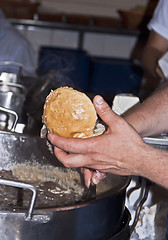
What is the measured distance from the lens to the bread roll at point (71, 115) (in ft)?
2.88

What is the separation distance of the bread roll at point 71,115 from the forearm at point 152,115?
317 mm

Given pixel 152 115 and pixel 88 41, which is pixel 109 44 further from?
pixel 152 115

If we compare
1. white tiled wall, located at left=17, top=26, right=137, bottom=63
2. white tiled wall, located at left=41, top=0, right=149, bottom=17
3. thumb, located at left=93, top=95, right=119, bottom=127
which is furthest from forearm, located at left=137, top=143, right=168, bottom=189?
white tiled wall, located at left=41, top=0, right=149, bottom=17

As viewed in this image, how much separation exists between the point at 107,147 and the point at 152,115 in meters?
0.45

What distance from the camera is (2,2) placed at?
390 cm

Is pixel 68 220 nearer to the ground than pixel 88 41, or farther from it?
farther from it

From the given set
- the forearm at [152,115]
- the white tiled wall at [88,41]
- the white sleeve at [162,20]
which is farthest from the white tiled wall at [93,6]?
the forearm at [152,115]

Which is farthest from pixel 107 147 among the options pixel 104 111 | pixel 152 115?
pixel 152 115

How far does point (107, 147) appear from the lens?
2.69 feet

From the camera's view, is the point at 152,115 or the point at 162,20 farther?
the point at 162,20

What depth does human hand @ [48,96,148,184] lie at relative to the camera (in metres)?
0.81

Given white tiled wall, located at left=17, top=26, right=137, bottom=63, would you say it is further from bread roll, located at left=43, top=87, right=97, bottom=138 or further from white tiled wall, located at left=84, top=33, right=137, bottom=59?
bread roll, located at left=43, top=87, right=97, bottom=138

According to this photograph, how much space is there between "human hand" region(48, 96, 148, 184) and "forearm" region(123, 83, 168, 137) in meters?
0.33

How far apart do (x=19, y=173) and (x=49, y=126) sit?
379 mm
